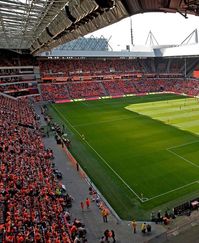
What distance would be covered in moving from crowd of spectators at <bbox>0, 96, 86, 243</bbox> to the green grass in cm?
405

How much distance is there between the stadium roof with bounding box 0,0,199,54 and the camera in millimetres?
10769

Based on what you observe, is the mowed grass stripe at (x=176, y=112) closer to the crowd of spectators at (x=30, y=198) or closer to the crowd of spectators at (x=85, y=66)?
the crowd of spectators at (x=30, y=198)

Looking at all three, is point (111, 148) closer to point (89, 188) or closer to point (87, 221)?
point (89, 188)

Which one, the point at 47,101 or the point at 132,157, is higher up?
the point at 47,101

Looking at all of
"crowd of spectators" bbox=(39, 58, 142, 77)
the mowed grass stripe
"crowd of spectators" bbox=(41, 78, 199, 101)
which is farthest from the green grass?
"crowd of spectators" bbox=(39, 58, 142, 77)

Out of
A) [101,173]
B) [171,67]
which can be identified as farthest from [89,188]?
[171,67]

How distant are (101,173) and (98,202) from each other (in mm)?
5893

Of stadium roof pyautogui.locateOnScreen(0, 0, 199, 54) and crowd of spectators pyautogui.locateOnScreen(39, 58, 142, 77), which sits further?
crowd of spectators pyautogui.locateOnScreen(39, 58, 142, 77)

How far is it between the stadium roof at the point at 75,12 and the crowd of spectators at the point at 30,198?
10439mm

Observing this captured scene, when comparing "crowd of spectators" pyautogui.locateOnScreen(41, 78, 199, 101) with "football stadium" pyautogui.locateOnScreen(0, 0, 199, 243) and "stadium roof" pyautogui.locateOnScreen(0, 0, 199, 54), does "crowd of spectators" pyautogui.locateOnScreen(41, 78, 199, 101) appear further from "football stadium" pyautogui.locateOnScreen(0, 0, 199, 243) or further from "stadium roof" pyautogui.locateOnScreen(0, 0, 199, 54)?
"stadium roof" pyautogui.locateOnScreen(0, 0, 199, 54)

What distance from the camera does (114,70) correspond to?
288 ft

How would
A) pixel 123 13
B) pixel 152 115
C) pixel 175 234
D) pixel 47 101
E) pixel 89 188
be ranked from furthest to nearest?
pixel 47 101 < pixel 152 115 < pixel 89 188 < pixel 175 234 < pixel 123 13

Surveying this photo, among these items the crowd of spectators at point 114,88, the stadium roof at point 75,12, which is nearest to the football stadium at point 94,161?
the stadium roof at point 75,12

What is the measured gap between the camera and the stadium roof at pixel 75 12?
35.3 feet
